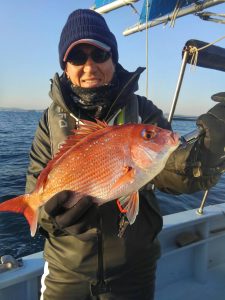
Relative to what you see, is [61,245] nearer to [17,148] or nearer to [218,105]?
[218,105]

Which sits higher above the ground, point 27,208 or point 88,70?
point 88,70

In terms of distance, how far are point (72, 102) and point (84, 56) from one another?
0.37 metres

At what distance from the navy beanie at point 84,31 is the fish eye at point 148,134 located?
2.96 ft

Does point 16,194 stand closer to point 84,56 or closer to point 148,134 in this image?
point 84,56

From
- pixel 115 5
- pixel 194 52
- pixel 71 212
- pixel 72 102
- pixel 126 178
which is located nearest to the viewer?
pixel 126 178

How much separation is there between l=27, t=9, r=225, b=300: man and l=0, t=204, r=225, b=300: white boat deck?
5.80 feet

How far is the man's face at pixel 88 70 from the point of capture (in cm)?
241

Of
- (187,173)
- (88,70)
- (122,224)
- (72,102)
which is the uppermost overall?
(88,70)

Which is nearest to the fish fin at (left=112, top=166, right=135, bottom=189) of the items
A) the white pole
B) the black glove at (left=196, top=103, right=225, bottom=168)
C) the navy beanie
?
the black glove at (left=196, top=103, right=225, bottom=168)

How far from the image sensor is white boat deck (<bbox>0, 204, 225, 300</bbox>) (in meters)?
4.27

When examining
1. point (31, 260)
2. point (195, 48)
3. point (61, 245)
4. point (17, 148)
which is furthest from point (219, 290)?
point (17, 148)

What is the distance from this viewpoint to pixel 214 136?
7.65 ft

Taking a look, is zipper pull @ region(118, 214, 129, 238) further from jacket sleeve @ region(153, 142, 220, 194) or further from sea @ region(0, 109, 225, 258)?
sea @ region(0, 109, 225, 258)

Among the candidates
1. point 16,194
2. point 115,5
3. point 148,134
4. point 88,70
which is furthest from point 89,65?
point 16,194
